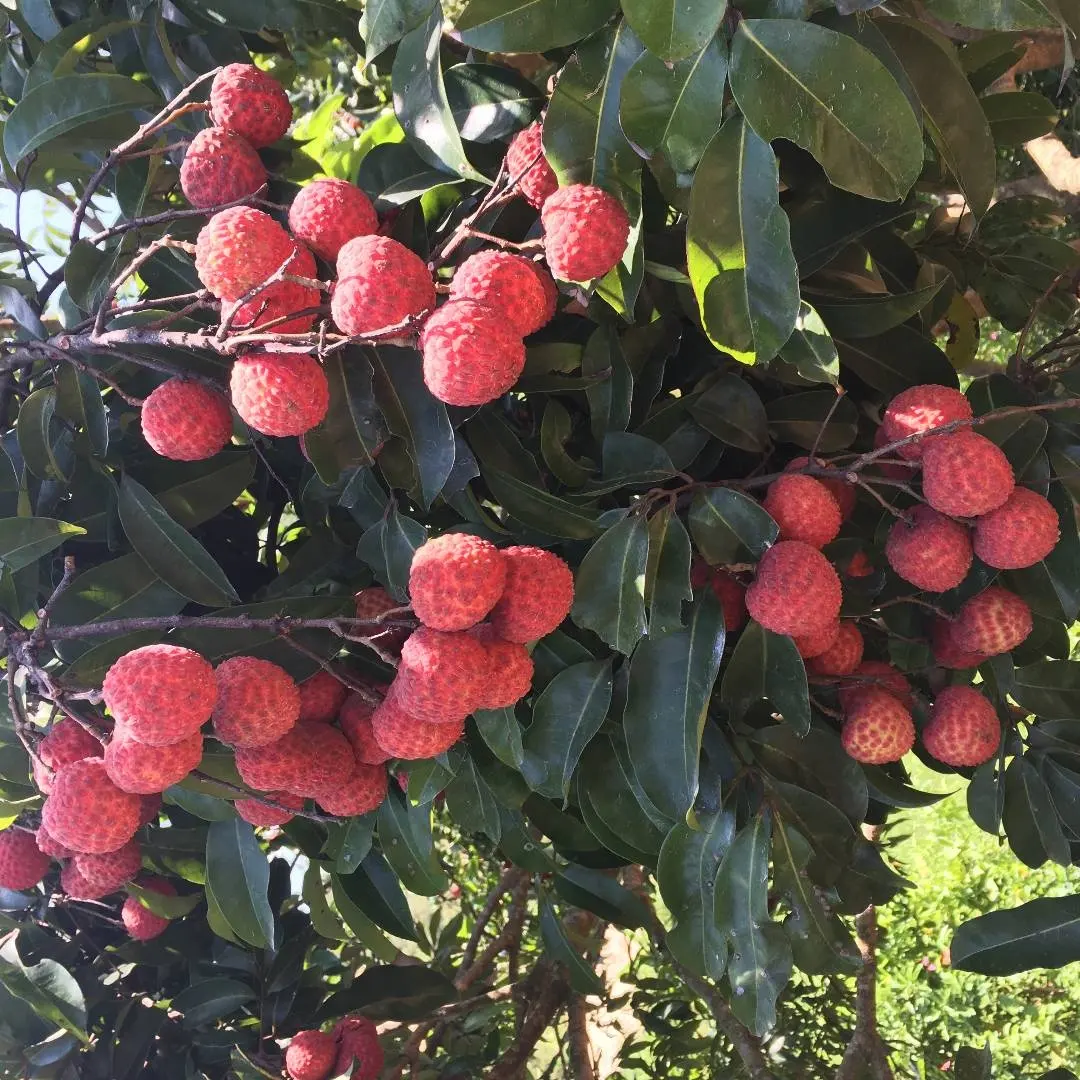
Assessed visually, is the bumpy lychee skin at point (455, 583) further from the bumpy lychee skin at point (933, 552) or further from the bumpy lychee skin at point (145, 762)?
the bumpy lychee skin at point (933, 552)

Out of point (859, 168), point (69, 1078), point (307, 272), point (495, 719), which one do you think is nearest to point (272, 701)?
point (495, 719)

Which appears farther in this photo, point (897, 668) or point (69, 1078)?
point (69, 1078)

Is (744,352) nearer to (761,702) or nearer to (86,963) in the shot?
(761,702)

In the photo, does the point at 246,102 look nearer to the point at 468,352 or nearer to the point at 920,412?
the point at 468,352

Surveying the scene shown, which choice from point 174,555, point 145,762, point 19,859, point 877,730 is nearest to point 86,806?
point 145,762

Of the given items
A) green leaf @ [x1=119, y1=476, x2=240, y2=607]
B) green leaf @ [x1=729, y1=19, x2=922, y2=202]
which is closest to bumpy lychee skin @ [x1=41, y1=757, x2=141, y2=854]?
green leaf @ [x1=119, y1=476, x2=240, y2=607]

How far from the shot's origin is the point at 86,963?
141cm

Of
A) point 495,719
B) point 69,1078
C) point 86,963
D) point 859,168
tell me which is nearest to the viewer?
point 859,168

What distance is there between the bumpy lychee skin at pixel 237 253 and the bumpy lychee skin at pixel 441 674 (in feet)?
0.97

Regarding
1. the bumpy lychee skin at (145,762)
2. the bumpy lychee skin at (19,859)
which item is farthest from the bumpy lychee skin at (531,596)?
the bumpy lychee skin at (19,859)

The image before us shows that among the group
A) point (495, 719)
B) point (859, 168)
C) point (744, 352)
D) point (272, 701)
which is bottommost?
point (495, 719)

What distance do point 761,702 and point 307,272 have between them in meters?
0.60

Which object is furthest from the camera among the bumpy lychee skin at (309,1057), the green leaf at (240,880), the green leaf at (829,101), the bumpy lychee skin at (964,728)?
the bumpy lychee skin at (309,1057)

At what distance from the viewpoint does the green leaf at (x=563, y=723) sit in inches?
33.5
